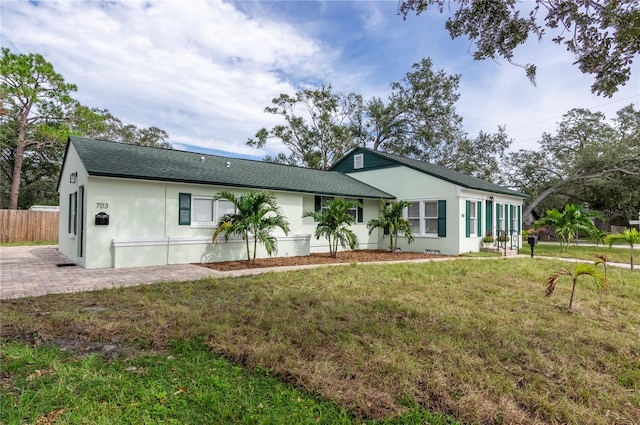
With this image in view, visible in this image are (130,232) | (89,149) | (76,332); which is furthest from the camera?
(89,149)

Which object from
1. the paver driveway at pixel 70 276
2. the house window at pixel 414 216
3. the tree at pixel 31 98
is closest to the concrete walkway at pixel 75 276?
the paver driveway at pixel 70 276

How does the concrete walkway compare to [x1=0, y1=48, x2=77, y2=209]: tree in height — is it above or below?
below

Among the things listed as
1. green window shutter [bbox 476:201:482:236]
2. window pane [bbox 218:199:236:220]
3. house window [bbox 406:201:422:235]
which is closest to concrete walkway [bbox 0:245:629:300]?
window pane [bbox 218:199:236:220]

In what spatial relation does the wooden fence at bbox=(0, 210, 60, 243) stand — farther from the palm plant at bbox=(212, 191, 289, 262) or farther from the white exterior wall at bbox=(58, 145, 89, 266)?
the palm plant at bbox=(212, 191, 289, 262)

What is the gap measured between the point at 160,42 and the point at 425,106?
22.7m

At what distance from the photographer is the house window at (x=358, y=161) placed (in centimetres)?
1775

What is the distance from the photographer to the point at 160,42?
10.2 metres

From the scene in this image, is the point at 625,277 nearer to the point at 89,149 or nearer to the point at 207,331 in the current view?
the point at 207,331

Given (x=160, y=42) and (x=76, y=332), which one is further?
(x=160, y=42)

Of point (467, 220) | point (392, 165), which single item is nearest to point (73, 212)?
point (392, 165)

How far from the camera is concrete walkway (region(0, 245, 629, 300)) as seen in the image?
6320mm

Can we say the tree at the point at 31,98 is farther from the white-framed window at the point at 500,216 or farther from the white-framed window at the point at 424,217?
the white-framed window at the point at 500,216

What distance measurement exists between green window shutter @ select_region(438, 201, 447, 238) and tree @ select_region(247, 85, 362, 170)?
1588 cm

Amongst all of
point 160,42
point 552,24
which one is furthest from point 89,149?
point 552,24
